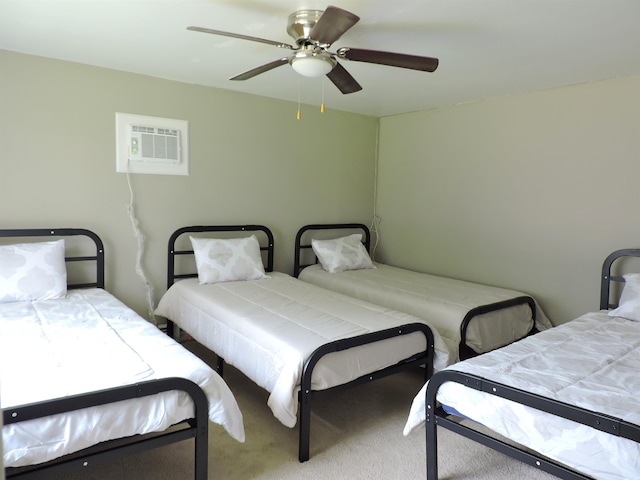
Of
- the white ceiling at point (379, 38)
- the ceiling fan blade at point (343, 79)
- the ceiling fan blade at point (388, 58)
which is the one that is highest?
the white ceiling at point (379, 38)

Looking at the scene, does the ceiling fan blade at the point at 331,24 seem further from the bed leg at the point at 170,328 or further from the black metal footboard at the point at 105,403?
the bed leg at the point at 170,328

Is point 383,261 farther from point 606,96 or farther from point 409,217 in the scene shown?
point 606,96

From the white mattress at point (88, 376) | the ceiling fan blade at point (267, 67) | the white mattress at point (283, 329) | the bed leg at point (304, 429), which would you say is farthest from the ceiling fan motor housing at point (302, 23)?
the bed leg at point (304, 429)

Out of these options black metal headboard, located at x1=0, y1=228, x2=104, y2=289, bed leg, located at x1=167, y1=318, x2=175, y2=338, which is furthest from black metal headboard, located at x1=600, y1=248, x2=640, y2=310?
black metal headboard, located at x1=0, y1=228, x2=104, y2=289

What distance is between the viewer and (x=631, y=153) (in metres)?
2.97

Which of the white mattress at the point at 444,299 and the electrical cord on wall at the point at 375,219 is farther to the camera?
the electrical cord on wall at the point at 375,219

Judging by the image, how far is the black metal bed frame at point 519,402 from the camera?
4.66 feet

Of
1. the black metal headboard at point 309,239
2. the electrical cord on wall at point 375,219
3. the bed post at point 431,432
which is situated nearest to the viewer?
the bed post at point 431,432

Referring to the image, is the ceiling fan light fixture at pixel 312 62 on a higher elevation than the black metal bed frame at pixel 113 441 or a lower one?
higher

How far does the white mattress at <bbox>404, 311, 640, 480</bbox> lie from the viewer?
1440 millimetres

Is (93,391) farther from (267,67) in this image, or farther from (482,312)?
(482,312)

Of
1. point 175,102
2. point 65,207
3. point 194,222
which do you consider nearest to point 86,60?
point 175,102

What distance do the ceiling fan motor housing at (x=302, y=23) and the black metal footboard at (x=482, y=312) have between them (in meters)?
1.89

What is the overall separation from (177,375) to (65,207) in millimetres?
2015
